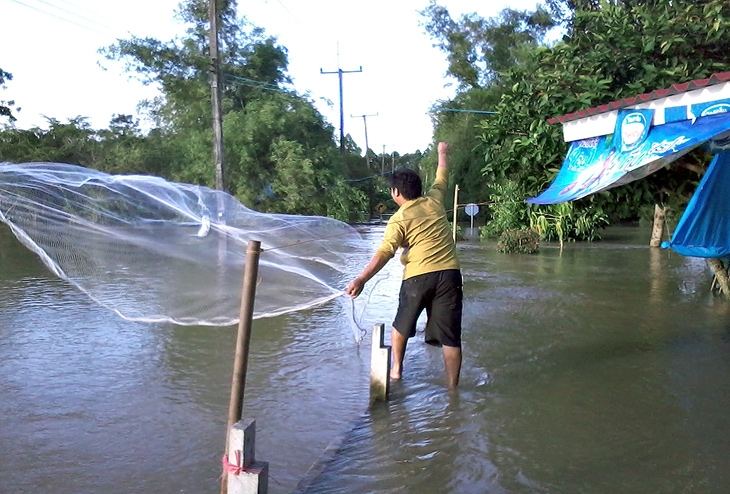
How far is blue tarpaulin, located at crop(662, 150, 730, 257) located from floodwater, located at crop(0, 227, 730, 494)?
36.6 inches

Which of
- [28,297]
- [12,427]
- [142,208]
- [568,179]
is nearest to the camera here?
[12,427]

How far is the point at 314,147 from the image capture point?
24.1 metres

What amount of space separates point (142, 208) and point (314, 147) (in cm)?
1912

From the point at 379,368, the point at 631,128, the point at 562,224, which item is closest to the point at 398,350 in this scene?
the point at 379,368

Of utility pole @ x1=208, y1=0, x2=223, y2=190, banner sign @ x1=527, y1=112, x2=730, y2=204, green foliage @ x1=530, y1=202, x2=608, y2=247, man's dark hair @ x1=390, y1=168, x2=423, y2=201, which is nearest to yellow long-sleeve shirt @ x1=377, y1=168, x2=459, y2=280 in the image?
man's dark hair @ x1=390, y1=168, x2=423, y2=201

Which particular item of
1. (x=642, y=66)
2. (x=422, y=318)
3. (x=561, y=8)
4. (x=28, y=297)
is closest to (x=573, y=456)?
(x=422, y=318)

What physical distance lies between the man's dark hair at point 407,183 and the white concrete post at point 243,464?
2407mm

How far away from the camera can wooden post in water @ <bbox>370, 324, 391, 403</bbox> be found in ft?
15.3

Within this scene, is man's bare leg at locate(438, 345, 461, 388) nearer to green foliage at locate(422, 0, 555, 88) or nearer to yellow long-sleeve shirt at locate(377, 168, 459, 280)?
yellow long-sleeve shirt at locate(377, 168, 459, 280)

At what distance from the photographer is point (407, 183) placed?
477cm

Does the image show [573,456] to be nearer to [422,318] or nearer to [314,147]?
[422,318]

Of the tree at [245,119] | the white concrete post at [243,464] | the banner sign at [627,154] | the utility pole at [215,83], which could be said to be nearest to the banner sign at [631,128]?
the banner sign at [627,154]

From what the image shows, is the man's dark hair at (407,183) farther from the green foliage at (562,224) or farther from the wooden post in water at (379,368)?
the green foliage at (562,224)

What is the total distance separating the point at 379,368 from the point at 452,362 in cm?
57
